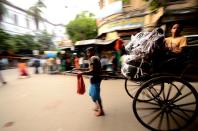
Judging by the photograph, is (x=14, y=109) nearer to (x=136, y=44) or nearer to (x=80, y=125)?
(x=80, y=125)

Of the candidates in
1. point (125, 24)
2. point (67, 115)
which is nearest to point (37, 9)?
point (125, 24)

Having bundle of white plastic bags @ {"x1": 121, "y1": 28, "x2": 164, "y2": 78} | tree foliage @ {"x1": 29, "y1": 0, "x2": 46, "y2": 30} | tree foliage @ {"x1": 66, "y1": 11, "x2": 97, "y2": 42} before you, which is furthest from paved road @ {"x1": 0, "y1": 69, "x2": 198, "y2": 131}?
tree foliage @ {"x1": 29, "y1": 0, "x2": 46, "y2": 30}

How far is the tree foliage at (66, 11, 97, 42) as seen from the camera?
124ft

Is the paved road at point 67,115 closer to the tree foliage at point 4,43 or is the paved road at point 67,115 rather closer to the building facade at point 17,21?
the tree foliage at point 4,43

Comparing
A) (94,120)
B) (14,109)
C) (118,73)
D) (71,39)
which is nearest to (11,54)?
(71,39)

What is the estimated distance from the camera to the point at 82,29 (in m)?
37.9

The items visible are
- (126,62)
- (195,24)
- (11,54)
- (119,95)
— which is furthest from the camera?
(11,54)

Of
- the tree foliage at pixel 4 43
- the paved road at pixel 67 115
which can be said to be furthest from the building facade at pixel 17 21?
the paved road at pixel 67 115

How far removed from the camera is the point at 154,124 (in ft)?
14.8

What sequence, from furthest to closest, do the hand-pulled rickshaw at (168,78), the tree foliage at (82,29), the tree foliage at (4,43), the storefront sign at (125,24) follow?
the tree foliage at (82,29) → the tree foliage at (4,43) → the storefront sign at (125,24) → the hand-pulled rickshaw at (168,78)

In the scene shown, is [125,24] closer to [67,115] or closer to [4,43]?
[67,115]

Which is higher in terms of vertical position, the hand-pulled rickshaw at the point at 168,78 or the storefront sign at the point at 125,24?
the storefront sign at the point at 125,24

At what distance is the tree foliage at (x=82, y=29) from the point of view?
1484 inches

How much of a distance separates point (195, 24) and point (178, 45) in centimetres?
826
